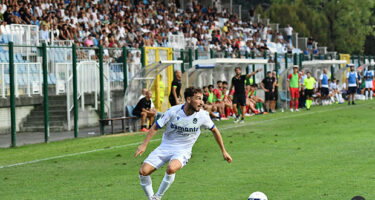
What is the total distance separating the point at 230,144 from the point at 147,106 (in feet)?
20.1

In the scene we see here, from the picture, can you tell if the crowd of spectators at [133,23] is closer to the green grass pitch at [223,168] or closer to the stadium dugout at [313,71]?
the stadium dugout at [313,71]

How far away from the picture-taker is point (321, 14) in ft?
224

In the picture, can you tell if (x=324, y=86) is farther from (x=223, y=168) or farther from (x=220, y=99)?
(x=223, y=168)

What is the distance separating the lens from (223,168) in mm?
13047

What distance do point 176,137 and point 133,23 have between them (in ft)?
84.4

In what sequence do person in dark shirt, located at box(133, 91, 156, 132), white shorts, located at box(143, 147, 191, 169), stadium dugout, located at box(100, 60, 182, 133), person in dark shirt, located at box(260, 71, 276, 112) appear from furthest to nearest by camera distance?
person in dark shirt, located at box(260, 71, 276, 112) < stadium dugout, located at box(100, 60, 182, 133) < person in dark shirt, located at box(133, 91, 156, 132) < white shorts, located at box(143, 147, 191, 169)

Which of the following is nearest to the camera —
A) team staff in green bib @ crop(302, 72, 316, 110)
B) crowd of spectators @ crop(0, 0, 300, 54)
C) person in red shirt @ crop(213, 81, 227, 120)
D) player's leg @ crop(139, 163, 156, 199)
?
player's leg @ crop(139, 163, 156, 199)

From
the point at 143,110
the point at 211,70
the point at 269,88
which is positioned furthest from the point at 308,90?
the point at 143,110

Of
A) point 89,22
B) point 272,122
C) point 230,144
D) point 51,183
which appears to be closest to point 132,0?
point 89,22

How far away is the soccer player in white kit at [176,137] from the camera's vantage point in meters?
9.31

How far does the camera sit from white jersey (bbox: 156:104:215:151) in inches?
376

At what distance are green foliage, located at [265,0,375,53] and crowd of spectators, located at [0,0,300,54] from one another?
698 inches

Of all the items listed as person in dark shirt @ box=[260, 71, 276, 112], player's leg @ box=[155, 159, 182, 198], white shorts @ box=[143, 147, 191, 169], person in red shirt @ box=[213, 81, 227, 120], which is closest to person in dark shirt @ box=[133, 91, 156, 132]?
person in red shirt @ box=[213, 81, 227, 120]

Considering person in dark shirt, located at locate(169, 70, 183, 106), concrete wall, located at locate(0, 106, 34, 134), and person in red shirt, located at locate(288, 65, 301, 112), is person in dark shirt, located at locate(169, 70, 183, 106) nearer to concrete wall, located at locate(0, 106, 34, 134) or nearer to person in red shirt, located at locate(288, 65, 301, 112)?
concrete wall, located at locate(0, 106, 34, 134)
